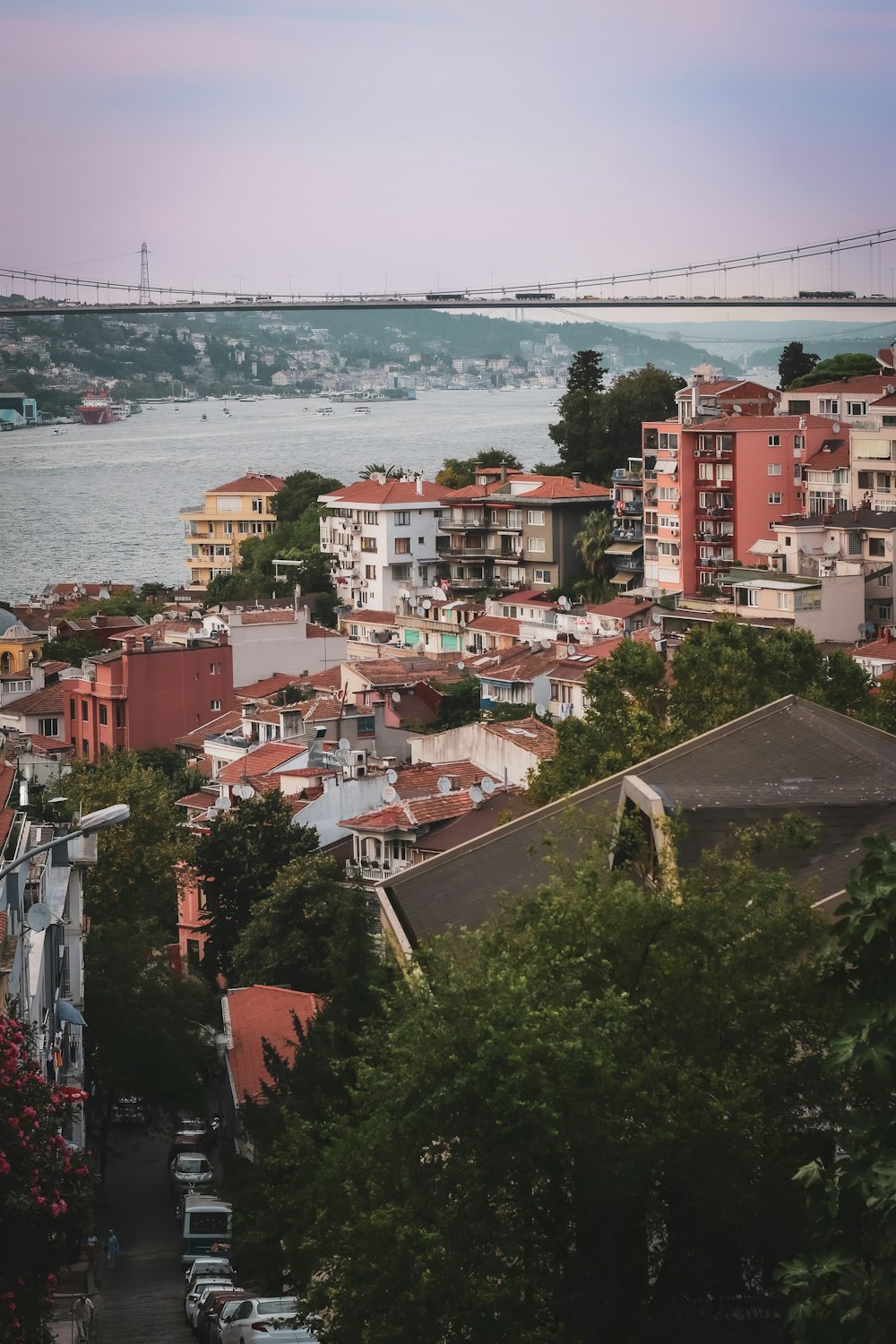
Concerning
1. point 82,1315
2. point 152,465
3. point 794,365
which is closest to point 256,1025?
point 82,1315

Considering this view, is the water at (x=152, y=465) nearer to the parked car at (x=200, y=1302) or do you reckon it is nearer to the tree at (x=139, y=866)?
the tree at (x=139, y=866)

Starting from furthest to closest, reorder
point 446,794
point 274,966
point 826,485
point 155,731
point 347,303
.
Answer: point 347,303 < point 826,485 < point 155,731 < point 446,794 < point 274,966

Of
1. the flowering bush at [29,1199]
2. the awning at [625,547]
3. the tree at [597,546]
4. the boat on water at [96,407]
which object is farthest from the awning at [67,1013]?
the boat on water at [96,407]

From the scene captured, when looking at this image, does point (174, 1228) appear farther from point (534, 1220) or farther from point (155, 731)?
point (155, 731)

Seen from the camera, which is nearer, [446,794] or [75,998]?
[75,998]

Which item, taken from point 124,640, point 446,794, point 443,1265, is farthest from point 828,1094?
point 124,640
